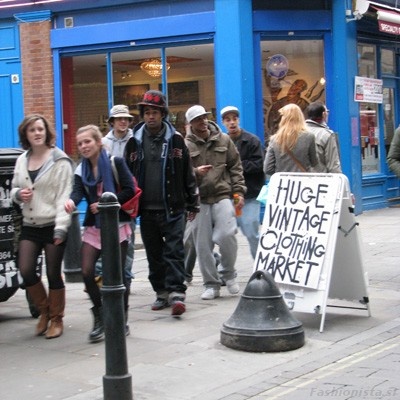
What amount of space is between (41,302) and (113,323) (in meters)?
2.09

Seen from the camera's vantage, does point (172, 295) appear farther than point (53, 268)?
Yes

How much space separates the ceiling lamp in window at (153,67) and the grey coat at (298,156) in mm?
6749

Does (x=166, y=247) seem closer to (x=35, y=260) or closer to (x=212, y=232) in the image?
(x=212, y=232)

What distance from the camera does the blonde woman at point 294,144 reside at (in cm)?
820

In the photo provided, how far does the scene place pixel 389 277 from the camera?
9.16 metres

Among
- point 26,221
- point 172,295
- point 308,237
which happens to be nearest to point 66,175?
point 26,221

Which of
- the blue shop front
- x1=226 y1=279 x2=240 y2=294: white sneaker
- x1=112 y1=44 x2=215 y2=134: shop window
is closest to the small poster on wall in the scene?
the blue shop front

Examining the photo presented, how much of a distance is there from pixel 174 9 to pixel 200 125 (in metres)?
6.95

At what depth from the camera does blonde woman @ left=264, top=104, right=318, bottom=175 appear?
26.9 feet

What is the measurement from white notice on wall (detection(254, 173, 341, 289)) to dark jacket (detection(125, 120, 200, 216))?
74 cm

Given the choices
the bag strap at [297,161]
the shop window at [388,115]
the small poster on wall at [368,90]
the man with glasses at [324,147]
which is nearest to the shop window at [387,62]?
the shop window at [388,115]

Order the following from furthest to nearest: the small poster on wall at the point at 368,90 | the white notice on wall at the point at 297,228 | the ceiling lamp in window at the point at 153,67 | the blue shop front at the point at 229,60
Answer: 1. the small poster on wall at the point at 368,90
2. the ceiling lamp in window at the point at 153,67
3. the blue shop front at the point at 229,60
4. the white notice on wall at the point at 297,228

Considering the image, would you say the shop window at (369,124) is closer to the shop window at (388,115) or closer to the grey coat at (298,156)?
the shop window at (388,115)

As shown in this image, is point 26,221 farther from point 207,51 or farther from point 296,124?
point 207,51
